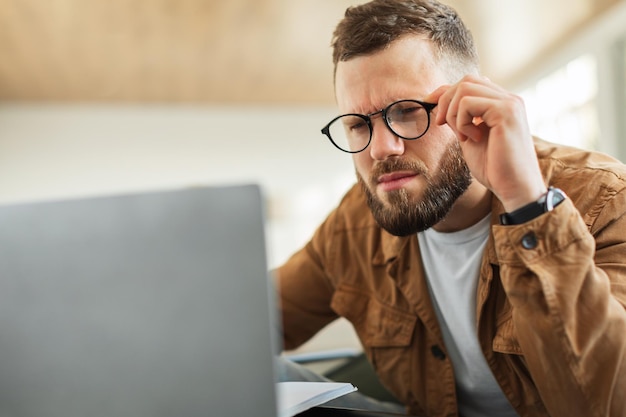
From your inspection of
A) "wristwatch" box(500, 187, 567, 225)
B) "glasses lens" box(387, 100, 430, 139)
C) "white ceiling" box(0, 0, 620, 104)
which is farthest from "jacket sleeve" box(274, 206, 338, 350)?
"white ceiling" box(0, 0, 620, 104)

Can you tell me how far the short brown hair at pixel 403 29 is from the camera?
3.89 feet

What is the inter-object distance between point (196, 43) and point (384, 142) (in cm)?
523

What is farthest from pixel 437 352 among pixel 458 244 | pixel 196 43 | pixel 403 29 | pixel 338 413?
pixel 196 43

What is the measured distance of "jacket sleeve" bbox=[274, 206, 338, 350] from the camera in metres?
1.52

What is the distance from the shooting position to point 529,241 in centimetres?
85

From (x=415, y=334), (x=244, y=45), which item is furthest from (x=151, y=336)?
(x=244, y=45)

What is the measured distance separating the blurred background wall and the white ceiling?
2 cm

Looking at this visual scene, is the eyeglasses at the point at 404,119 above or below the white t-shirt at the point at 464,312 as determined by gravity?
above

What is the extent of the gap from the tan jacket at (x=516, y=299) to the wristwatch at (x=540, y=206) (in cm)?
2

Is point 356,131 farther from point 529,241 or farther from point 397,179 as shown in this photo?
point 529,241

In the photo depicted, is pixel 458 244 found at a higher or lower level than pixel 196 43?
lower

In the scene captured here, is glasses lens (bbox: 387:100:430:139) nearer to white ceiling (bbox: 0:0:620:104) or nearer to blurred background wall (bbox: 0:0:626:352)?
blurred background wall (bbox: 0:0:626:352)

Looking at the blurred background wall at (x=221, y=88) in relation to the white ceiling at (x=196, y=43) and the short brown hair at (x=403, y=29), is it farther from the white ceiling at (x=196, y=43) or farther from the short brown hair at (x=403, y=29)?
the short brown hair at (x=403, y=29)

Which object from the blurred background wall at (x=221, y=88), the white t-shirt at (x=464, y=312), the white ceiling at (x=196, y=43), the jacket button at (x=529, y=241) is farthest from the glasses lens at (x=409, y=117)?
the white ceiling at (x=196, y=43)
